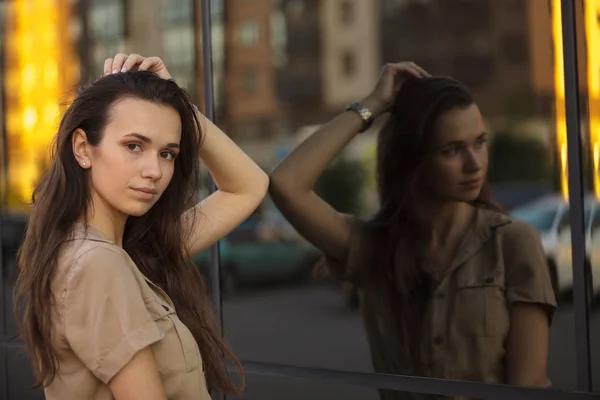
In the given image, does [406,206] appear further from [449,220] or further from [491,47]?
[491,47]

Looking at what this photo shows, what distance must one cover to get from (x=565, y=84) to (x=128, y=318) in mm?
1797

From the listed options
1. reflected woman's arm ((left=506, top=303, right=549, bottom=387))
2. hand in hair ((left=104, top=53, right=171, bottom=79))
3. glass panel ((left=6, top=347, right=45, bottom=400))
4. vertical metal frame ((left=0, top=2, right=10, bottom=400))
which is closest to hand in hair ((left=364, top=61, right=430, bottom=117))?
reflected woman's arm ((left=506, top=303, right=549, bottom=387))

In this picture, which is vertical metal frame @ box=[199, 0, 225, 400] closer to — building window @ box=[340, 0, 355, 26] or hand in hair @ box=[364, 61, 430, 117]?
building window @ box=[340, 0, 355, 26]

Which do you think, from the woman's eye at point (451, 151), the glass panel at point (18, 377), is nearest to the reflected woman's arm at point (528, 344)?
the woman's eye at point (451, 151)

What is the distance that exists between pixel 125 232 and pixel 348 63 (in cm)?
151

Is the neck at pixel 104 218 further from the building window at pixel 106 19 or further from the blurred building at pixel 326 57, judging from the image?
the building window at pixel 106 19

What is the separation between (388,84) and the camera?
3355 mm

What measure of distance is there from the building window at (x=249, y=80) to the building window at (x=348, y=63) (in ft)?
1.68

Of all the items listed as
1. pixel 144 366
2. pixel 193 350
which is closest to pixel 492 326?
pixel 193 350

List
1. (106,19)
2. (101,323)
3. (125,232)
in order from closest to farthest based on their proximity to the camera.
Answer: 1. (101,323)
2. (125,232)
3. (106,19)

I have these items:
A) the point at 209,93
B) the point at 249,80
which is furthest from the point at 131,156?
the point at 209,93

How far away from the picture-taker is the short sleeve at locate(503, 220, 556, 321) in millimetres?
3027

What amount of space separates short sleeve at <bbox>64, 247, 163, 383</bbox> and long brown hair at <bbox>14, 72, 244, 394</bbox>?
10 cm

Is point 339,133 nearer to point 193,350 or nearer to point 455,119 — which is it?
point 455,119
